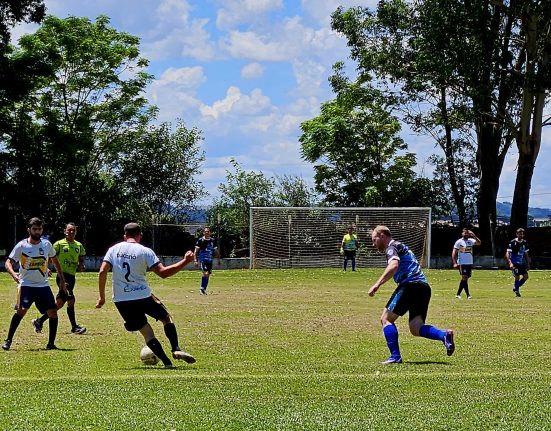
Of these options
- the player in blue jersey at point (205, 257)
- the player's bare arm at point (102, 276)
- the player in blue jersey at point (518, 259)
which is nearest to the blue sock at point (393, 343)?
the player's bare arm at point (102, 276)

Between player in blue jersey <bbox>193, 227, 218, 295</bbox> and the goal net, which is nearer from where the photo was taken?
player in blue jersey <bbox>193, 227, 218, 295</bbox>

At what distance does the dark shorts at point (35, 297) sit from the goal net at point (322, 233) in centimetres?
3150

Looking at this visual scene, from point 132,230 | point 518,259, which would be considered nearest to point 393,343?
point 132,230

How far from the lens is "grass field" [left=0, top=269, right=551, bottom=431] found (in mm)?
9141

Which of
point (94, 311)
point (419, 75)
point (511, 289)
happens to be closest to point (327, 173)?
point (419, 75)

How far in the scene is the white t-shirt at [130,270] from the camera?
12562mm

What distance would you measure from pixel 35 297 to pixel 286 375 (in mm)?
5244

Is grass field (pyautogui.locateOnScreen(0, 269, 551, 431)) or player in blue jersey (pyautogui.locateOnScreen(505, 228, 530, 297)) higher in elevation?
player in blue jersey (pyautogui.locateOnScreen(505, 228, 530, 297))

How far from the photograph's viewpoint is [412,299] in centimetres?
1353

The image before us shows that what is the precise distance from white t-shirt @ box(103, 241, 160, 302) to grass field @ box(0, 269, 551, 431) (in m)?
0.98

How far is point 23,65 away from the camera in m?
44.6

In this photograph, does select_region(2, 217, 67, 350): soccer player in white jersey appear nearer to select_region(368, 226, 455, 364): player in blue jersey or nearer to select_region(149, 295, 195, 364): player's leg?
select_region(149, 295, 195, 364): player's leg

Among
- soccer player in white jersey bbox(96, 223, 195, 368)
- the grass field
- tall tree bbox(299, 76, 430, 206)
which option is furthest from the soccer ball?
tall tree bbox(299, 76, 430, 206)

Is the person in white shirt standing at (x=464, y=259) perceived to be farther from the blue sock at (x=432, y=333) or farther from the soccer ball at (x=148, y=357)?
the soccer ball at (x=148, y=357)
